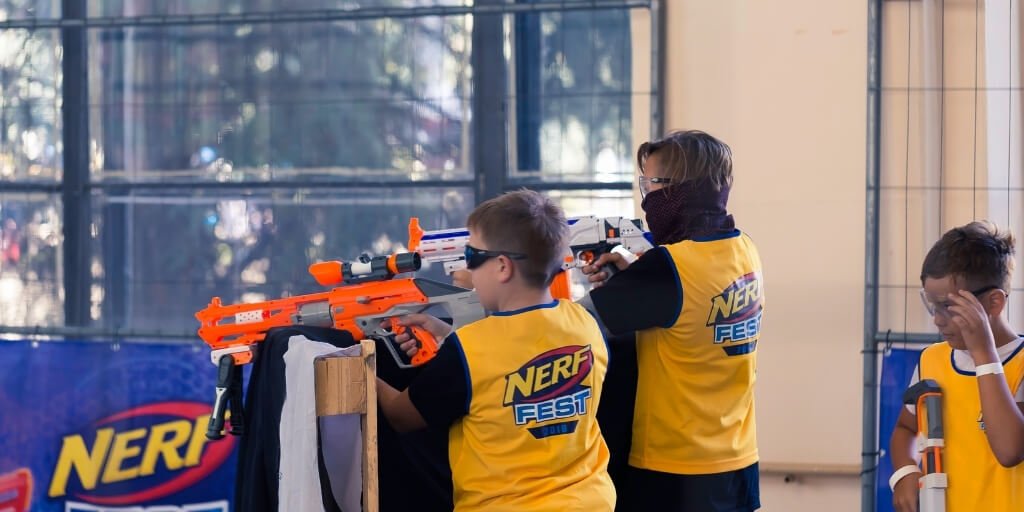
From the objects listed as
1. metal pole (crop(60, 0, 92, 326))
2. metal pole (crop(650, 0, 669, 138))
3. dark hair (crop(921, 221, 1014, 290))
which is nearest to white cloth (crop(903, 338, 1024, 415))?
dark hair (crop(921, 221, 1014, 290))

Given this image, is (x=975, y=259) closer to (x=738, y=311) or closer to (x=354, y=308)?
(x=738, y=311)

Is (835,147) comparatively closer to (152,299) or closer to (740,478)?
(740,478)

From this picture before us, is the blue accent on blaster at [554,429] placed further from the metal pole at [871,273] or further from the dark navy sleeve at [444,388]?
the metal pole at [871,273]

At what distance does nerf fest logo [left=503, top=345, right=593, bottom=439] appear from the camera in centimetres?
157

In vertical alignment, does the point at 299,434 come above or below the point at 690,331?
below

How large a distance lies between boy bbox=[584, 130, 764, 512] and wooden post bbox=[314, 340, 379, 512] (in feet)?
1.44

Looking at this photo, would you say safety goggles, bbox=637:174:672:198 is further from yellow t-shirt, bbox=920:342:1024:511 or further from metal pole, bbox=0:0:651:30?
metal pole, bbox=0:0:651:30

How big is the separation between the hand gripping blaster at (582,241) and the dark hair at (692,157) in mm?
263

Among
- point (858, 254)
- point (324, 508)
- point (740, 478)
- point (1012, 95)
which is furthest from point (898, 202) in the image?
point (324, 508)

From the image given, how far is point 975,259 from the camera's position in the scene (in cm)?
179

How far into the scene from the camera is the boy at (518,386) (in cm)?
156

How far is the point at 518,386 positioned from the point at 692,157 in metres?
0.59

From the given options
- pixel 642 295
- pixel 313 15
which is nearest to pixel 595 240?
pixel 642 295

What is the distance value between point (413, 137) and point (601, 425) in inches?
60.7
